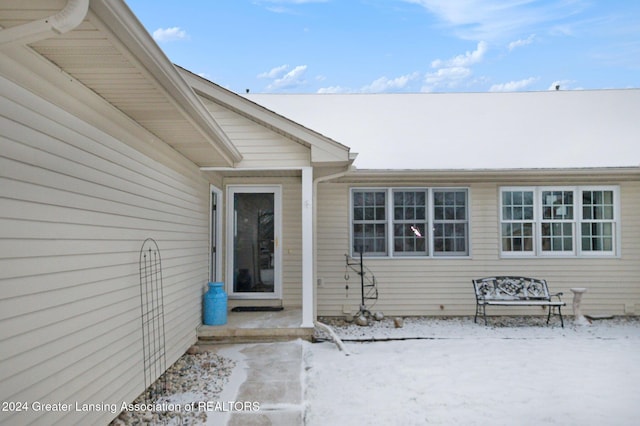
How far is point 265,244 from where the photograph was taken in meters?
7.33

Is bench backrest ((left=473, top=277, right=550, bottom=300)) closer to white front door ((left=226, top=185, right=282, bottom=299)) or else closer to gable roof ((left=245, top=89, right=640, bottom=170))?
gable roof ((left=245, top=89, right=640, bottom=170))

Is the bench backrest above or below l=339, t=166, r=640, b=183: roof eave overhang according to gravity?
below

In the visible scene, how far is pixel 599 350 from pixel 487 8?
7.64 m

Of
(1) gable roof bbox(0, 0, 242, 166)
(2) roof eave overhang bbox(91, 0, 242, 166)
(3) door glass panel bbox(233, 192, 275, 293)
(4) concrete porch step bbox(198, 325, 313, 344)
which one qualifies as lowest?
(4) concrete porch step bbox(198, 325, 313, 344)

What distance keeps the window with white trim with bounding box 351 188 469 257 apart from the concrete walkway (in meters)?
2.83

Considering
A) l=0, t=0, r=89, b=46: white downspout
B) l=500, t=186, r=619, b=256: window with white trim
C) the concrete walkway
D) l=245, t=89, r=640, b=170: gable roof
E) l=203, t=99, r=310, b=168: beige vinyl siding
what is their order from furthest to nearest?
1. l=245, t=89, r=640, b=170: gable roof
2. l=500, t=186, r=619, b=256: window with white trim
3. l=203, t=99, r=310, b=168: beige vinyl siding
4. the concrete walkway
5. l=0, t=0, r=89, b=46: white downspout

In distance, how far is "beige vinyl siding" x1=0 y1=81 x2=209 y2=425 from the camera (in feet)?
7.16

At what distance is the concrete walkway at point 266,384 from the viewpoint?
11.5ft

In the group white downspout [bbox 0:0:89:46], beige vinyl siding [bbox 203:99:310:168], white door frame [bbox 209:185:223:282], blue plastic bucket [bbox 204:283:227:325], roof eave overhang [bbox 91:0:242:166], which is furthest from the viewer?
white door frame [bbox 209:185:223:282]

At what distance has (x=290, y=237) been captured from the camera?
7.37 meters

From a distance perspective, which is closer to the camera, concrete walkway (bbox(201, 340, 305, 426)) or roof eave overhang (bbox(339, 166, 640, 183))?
concrete walkway (bbox(201, 340, 305, 426))

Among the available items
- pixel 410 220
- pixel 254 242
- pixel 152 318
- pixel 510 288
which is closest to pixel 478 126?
pixel 410 220

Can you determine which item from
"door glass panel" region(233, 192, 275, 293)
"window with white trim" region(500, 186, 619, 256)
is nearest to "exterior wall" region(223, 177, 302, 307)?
"door glass panel" region(233, 192, 275, 293)

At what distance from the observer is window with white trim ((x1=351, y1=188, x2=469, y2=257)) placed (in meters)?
7.79
